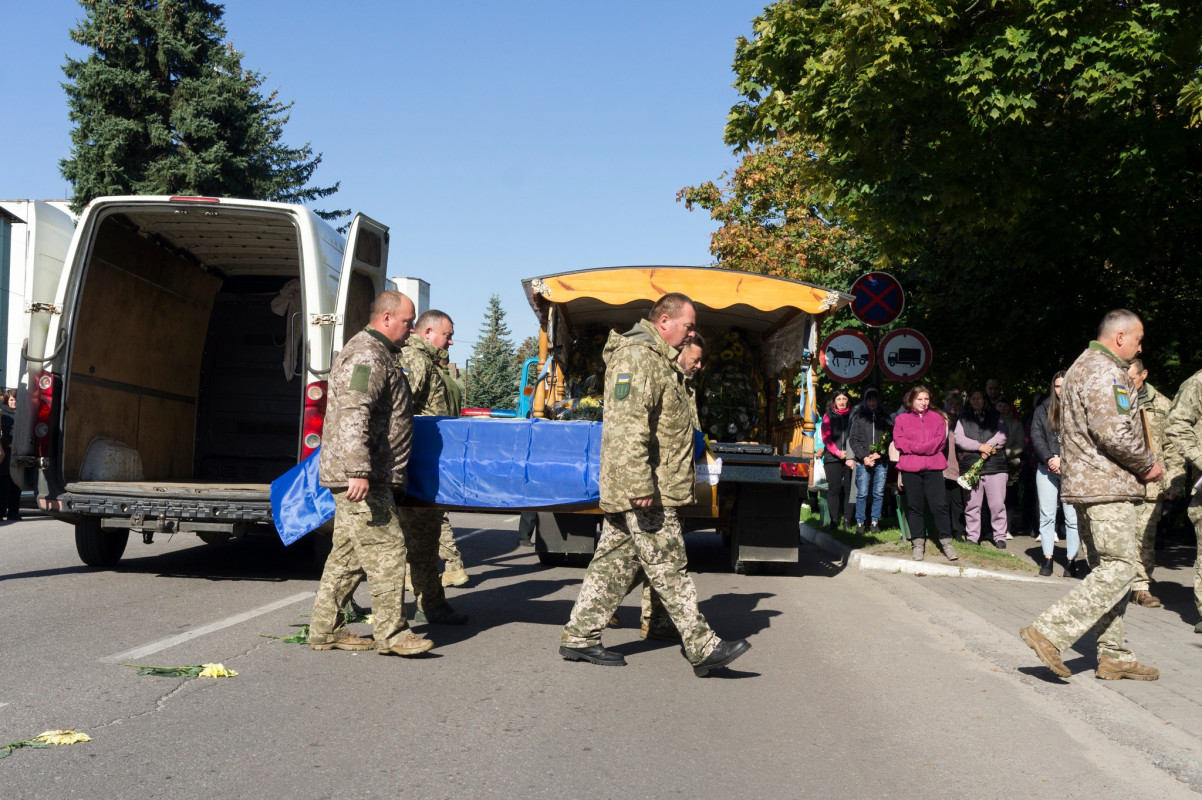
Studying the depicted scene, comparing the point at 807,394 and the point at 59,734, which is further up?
the point at 807,394

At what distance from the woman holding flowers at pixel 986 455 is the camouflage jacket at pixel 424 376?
742cm

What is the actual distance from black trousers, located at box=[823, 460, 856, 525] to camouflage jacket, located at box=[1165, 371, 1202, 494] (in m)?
6.51

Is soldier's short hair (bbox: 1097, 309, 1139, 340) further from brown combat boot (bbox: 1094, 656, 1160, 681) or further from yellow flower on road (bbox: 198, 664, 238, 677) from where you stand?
yellow flower on road (bbox: 198, 664, 238, 677)

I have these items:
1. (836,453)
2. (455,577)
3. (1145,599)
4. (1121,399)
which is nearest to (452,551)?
(455,577)

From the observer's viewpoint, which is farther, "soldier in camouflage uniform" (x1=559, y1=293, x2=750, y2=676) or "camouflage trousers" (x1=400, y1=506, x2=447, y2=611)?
"camouflage trousers" (x1=400, y1=506, x2=447, y2=611)

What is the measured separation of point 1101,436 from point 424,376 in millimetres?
4480

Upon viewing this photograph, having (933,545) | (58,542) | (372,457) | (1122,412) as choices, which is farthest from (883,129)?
(58,542)

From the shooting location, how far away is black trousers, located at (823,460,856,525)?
15250mm

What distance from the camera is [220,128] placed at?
36438mm

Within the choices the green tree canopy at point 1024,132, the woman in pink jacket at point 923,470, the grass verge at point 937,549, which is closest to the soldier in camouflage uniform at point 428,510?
the woman in pink jacket at point 923,470

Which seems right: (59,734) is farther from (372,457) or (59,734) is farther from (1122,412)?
(1122,412)

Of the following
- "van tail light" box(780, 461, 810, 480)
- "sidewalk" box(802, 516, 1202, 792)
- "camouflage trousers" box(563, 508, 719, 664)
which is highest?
"van tail light" box(780, 461, 810, 480)

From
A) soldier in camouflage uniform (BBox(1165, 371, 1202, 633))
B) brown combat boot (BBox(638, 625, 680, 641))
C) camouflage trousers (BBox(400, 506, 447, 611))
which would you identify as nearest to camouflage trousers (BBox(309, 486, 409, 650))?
camouflage trousers (BBox(400, 506, 447, 611))

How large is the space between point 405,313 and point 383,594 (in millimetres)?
1595
